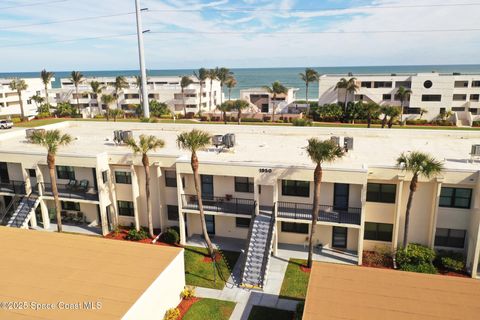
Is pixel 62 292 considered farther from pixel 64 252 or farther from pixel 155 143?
pixel 155 143

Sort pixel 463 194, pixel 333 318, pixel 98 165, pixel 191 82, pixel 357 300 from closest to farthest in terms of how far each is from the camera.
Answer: pixel 333 318
pixel 357 300
pixel 463 194
pixel 98 165
pixel 191 82

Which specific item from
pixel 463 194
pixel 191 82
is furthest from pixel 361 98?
pixel 463 194

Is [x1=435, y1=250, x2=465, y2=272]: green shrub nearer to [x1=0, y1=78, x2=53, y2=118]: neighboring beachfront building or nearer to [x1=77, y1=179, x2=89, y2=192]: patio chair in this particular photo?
[x1=77, y1=179, x2=89, y2=192]: patio chair

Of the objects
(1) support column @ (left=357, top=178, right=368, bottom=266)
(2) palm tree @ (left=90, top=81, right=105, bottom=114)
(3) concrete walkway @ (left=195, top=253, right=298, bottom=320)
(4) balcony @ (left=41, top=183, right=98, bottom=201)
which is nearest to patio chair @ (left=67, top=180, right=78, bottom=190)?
(4) balcony @ (left=41, top=183, right=98, bottom=201)

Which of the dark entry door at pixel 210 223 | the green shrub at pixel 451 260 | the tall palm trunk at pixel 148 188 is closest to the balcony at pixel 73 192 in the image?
the tall palm trunk at pixel 148 188

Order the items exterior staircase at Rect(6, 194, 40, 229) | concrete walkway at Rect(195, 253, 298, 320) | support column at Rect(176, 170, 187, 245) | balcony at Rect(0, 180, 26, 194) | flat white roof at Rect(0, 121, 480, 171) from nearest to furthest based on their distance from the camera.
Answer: concrete walkway at Rect(195, 253, 298, 320) → flat white roof at Rect(0, 121, 480, 171) → support column at Rect(176, 170, 187, 245) → exterior staircase at Rect(6, 194, 40, 229) → balcony at Rect(0, 180, 26, 194)

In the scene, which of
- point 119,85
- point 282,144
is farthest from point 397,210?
point 119,85

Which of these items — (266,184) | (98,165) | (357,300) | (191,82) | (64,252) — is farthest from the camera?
(191,82)

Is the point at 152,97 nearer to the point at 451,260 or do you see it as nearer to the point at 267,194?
the point at 267,194
